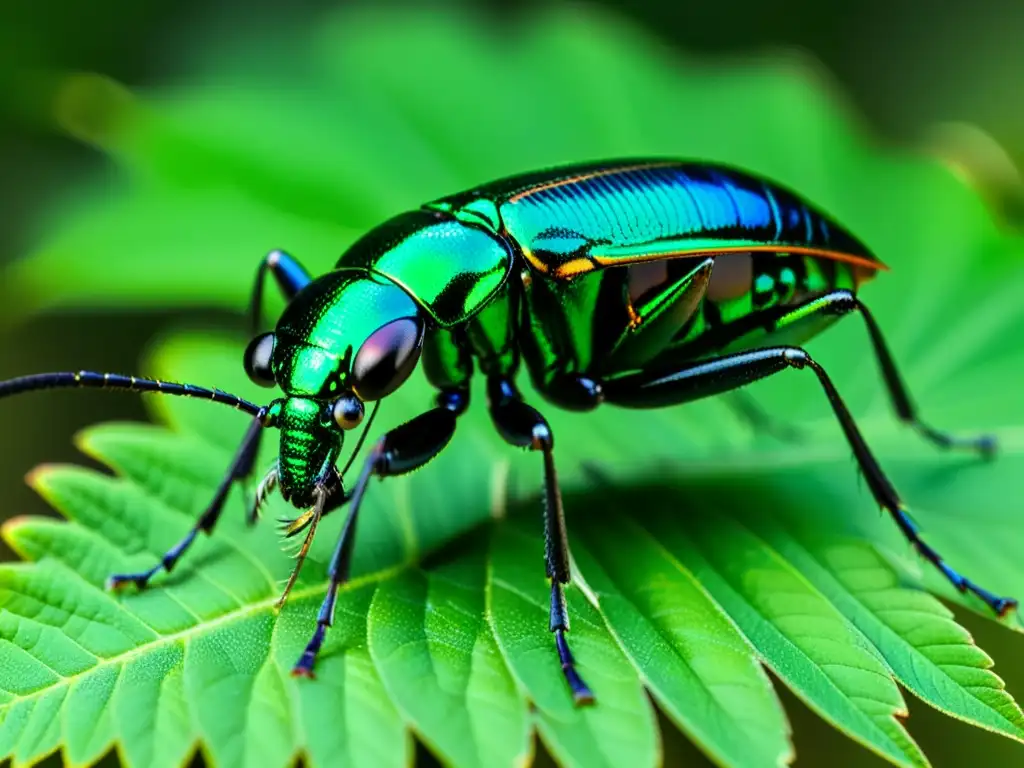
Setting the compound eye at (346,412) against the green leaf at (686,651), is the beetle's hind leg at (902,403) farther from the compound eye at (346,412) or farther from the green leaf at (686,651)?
the compound eye at (346,412)

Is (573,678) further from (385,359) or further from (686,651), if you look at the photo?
(385,359)

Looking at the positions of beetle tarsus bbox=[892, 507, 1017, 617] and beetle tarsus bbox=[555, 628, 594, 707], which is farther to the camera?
beetle tarsus bbox=[892, 507, 1017, 617]

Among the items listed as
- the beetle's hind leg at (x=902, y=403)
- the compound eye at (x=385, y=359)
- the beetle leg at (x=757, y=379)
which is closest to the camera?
the compound eye at (x=385, y=359)

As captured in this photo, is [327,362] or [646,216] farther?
[646,216]

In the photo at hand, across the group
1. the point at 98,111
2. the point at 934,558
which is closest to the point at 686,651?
the point at 934,558

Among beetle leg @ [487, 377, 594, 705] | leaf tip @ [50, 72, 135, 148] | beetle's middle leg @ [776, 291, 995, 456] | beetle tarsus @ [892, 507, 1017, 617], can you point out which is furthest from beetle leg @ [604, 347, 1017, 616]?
leaf tip @ [50, 72, 135, 148]

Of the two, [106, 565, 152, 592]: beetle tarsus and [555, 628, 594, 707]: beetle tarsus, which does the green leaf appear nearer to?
[555, 628, 594, 707]: beetle tarsus

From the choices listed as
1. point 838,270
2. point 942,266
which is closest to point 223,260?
point 838,270

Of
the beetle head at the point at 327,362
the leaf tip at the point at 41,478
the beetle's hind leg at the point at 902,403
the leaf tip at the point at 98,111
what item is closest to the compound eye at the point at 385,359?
the beetle head at the point at 327,362
